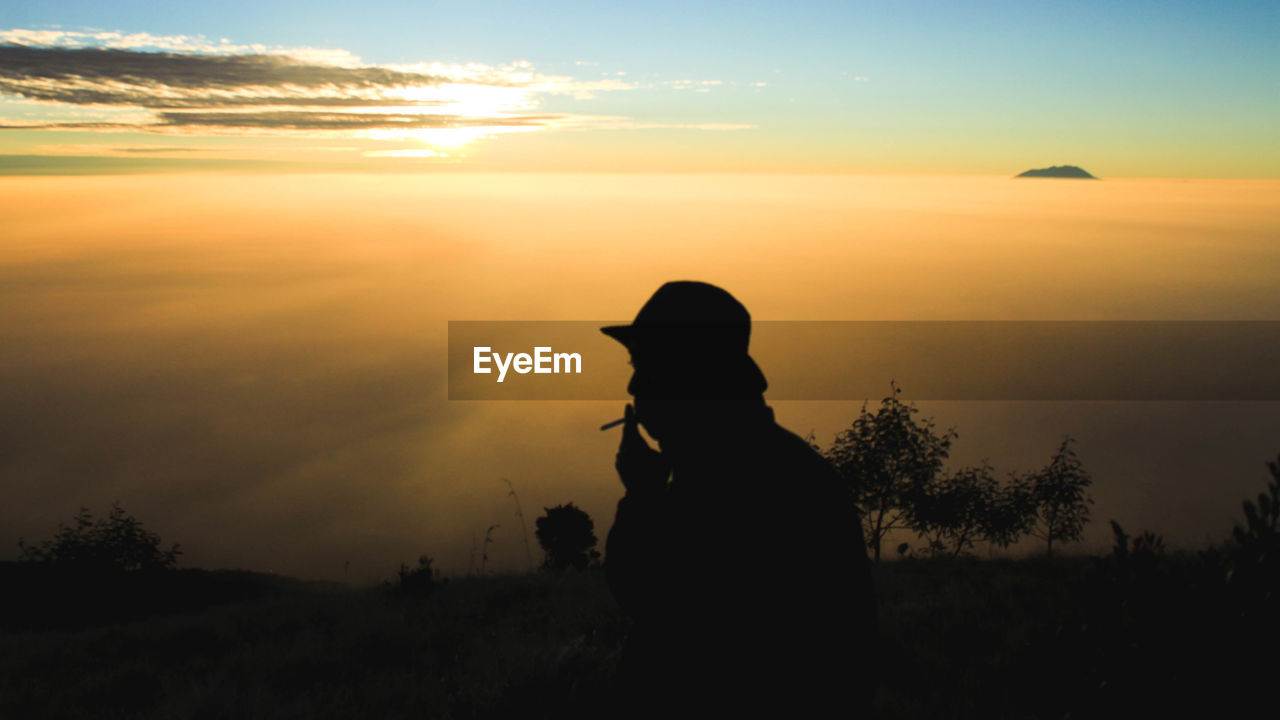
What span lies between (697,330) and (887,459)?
32.0 meters

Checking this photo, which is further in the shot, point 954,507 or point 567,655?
point 954,507

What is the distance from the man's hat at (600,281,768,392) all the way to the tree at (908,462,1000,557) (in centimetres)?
3306

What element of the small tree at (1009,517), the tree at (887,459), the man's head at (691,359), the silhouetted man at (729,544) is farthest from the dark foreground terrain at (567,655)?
the small tree at (1009,517)

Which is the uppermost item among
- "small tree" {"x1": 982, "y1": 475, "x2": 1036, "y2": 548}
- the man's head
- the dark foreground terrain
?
the man's head

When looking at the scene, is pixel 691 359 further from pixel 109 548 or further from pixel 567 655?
pixel 109 548

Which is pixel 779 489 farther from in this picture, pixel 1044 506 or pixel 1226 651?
pixel 1044 506

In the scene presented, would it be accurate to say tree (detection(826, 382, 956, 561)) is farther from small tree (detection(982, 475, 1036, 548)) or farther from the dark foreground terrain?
the dark foreground terrain

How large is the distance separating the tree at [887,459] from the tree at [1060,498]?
8.04 metres

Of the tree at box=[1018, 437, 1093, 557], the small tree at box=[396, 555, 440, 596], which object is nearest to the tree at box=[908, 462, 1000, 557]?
the tree at box=[1018, 437, 1093, 557]

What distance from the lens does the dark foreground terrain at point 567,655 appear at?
3.77 m

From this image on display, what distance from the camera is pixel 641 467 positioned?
219 cm

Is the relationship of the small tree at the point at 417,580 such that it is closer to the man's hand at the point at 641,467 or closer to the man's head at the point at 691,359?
the man's hand at the point at 641,467

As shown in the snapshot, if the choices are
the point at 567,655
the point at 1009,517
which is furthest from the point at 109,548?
the point at 1009,517

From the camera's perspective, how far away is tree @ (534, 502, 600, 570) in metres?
36.0
